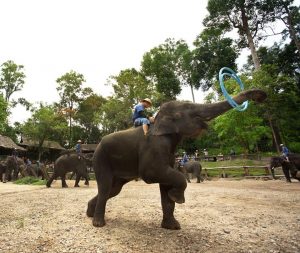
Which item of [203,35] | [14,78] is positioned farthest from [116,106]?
[14,78]

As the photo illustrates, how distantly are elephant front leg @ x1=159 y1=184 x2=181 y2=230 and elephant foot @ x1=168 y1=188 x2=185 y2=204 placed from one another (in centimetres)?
35

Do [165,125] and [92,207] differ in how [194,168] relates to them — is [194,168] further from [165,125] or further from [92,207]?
[165,125]

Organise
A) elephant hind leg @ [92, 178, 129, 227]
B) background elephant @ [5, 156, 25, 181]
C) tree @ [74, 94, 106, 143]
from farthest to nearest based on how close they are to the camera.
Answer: tree @ [74, 94, 106, 143], background elephant @ [5, 156, 25, 181], elephant hind leg @ [92, 178, 129, 227]

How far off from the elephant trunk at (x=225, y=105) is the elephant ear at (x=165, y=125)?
19.5 inches

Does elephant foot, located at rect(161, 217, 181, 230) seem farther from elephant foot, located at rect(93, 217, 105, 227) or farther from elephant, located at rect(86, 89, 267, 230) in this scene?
elephant foot, located at rect(93, 217, 105, 227)

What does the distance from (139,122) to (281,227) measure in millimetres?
3151

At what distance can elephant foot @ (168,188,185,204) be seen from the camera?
5031 mm

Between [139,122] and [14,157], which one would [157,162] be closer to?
[139,122]

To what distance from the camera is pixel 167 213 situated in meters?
5.44

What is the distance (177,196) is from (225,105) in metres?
1.68

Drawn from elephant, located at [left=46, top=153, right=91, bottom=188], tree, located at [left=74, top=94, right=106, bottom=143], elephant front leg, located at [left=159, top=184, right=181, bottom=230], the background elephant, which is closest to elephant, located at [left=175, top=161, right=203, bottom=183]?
elephant, located at [left=46, top=153, right=91, bottom=188]

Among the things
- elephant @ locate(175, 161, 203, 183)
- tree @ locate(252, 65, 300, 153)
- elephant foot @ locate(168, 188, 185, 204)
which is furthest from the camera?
tree @ locate(252, 65, 300, 153)

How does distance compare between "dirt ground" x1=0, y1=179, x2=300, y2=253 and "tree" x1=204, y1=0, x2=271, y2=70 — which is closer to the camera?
"dirt ground" x1=0, y1=179, x2=300, y2=253

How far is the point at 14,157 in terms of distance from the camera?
2266 cm
